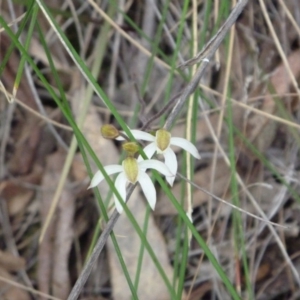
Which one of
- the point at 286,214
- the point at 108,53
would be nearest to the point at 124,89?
the point at 108,53

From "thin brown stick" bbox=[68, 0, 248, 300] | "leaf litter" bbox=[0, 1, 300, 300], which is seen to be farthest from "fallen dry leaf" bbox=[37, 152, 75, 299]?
"thin brown stick" bbox=[68, 0, 248, 300]

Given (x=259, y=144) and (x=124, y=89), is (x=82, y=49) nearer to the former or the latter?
(x=124, y=89)

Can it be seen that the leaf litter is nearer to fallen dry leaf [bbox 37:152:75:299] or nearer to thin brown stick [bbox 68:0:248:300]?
fallen dry leaf [bbox 37:152:75:299]

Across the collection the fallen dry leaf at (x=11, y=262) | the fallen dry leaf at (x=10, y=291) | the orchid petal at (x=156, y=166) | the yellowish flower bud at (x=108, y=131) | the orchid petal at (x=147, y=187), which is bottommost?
the fallen dry leaf at (x=10, y=291)

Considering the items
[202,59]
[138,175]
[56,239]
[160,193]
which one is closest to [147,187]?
[138,175]

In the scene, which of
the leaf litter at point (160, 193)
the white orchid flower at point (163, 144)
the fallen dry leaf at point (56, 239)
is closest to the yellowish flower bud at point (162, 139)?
the white orchid flower at point (163, 144)

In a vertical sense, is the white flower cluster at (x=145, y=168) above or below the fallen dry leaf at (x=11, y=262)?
above

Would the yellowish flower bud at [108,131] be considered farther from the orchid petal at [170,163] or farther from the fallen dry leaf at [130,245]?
the fallen dry leaf at [130,245]
